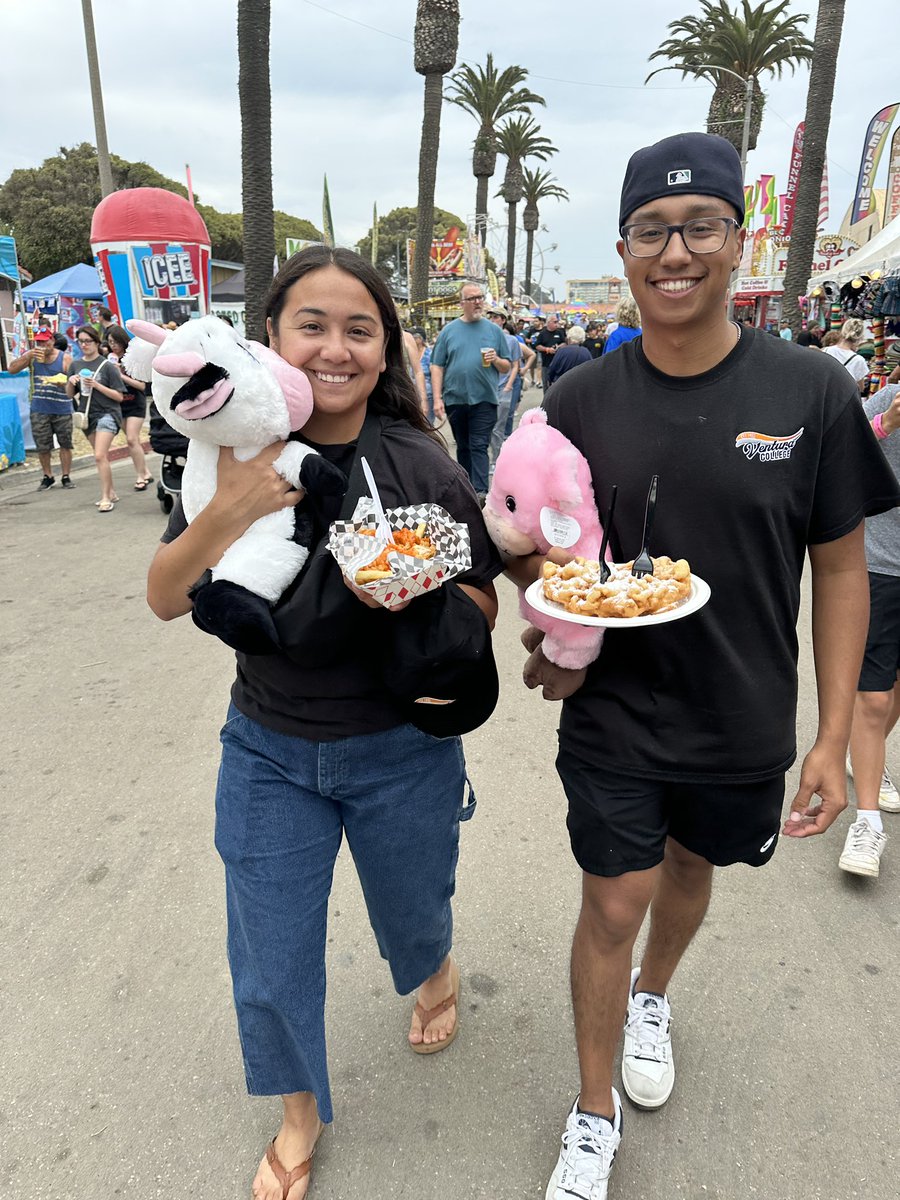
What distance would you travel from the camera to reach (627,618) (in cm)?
138

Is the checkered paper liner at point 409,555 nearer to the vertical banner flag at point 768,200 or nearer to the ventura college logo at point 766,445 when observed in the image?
the ventura college logo at point 766,445

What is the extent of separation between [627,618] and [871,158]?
23.2m

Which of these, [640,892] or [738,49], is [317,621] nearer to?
[640,892]

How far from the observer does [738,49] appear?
845 inches

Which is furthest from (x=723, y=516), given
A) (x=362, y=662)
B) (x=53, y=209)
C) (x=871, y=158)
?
(x=53, y=209)

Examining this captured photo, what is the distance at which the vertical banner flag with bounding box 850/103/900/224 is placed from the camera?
61.6 feet

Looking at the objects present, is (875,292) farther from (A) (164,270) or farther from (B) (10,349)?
(B) (10,349)

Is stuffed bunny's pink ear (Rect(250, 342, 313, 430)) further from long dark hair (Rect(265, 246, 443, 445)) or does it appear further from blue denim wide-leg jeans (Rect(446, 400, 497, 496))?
blue denim wide-leg jeans (Rect(446, 400, 497, 496))

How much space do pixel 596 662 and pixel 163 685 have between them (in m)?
3.28

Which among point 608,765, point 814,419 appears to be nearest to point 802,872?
point 608,765

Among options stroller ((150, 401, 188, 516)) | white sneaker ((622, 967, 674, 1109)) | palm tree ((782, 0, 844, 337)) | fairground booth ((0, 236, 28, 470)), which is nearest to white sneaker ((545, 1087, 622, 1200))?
white sneaker ((622, 967, 674, 1109))

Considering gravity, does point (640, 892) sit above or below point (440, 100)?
below

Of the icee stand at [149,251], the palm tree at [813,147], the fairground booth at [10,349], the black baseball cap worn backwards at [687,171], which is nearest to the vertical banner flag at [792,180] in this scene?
the palm tree at [813,147]

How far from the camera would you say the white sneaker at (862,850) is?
9.05 feet
